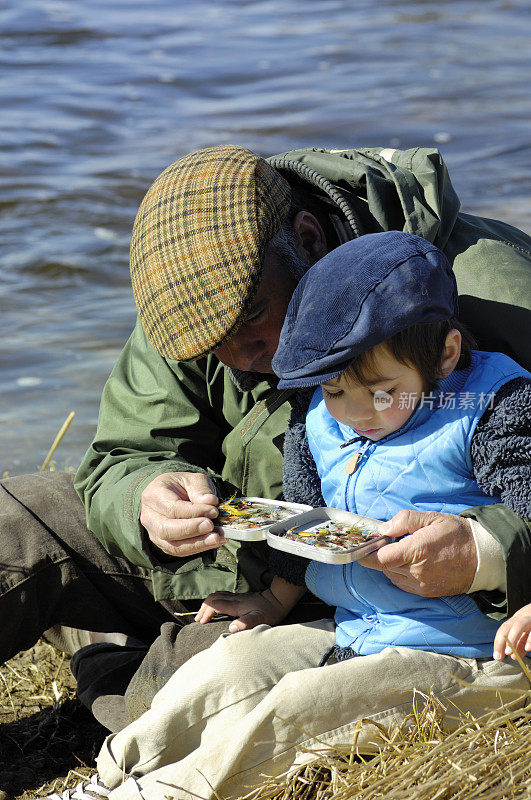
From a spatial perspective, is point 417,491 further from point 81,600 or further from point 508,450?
point 81,600

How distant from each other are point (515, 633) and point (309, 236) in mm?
1131

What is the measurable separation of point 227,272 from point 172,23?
1498 centimetres

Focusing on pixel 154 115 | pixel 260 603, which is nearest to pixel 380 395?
pixel 260 603

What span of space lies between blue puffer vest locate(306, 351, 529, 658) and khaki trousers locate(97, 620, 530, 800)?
6 centimetres

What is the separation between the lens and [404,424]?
246 cm

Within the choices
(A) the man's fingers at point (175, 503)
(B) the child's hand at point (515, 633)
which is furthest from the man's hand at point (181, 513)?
(B) the child's hand at point (515, 633)

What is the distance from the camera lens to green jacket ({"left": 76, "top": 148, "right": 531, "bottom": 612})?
8.90 ft

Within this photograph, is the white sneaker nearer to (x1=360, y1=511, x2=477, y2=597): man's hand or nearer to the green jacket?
the green jacket

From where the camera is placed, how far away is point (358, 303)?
227cm

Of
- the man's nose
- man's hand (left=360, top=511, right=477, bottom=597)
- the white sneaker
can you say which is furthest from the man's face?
the white sneaker

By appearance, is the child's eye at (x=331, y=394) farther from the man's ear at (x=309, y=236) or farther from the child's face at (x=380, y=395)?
the man's ear at (x=309, y=236)

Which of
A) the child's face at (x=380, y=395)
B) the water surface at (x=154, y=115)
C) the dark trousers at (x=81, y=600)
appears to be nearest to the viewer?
the child's face at (x=380, y=395)

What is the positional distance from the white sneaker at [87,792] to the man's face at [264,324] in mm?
1110

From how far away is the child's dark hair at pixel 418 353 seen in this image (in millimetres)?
2324
